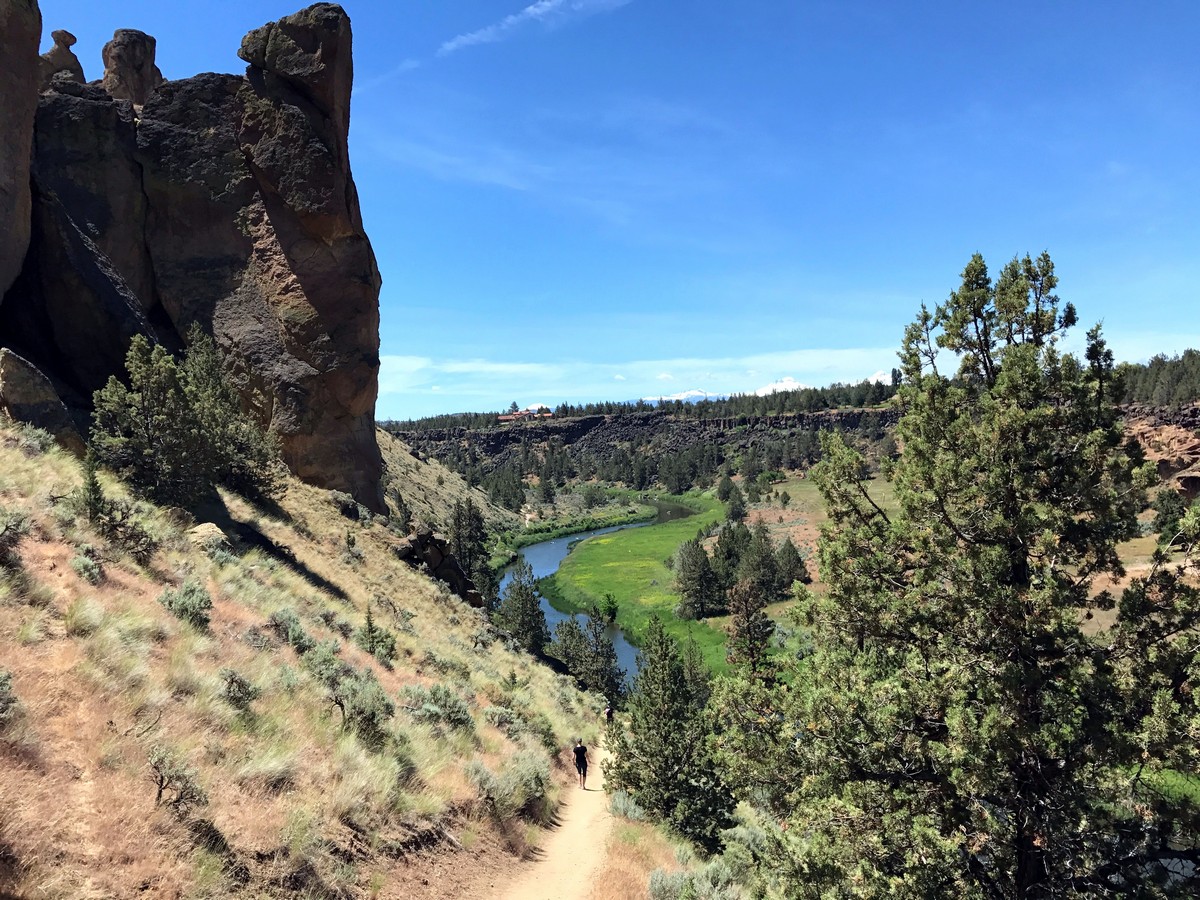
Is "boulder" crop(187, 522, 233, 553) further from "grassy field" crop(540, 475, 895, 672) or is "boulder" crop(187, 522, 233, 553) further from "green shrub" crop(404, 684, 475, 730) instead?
"grassy field" crop(540, 475, 895, 672)

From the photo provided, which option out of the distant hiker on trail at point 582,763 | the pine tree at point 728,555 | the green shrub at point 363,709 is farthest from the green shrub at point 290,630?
the pine tree at point 728,555

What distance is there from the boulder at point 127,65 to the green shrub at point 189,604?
40366mm

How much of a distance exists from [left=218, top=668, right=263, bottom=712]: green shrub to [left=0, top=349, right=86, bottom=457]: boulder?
468 inches

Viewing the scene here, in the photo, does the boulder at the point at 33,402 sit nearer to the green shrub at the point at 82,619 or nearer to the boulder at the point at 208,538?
the boulder at the point at 208,538

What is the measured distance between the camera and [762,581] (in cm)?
6694

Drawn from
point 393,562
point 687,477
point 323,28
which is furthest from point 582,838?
point 687,477

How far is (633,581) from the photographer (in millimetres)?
82500

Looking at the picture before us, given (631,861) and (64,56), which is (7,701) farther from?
(64,56)

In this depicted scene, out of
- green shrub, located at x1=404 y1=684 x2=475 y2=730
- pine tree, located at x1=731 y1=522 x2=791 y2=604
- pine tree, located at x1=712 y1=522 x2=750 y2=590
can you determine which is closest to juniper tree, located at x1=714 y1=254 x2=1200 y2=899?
green shrub, located at x1=404 y1=684 x2=475 y2=730

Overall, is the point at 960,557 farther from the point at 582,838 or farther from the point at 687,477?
the point at 687,477

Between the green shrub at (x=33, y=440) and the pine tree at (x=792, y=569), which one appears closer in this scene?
the green shrub at (x=33, y=440)

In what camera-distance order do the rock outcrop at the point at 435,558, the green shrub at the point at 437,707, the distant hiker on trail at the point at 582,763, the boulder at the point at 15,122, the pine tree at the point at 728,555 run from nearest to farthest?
the green shrub at the point at 437,707 → the distant hiker on trail at the point at 582,763 → the boulder at the point at 15,122 → the rock outcrop at the point at 435,558 → the pine tree at the point at 728,555

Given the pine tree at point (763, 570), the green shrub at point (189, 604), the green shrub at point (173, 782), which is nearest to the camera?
the green shrub at point (173, 782)

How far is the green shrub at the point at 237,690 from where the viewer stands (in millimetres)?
8938
